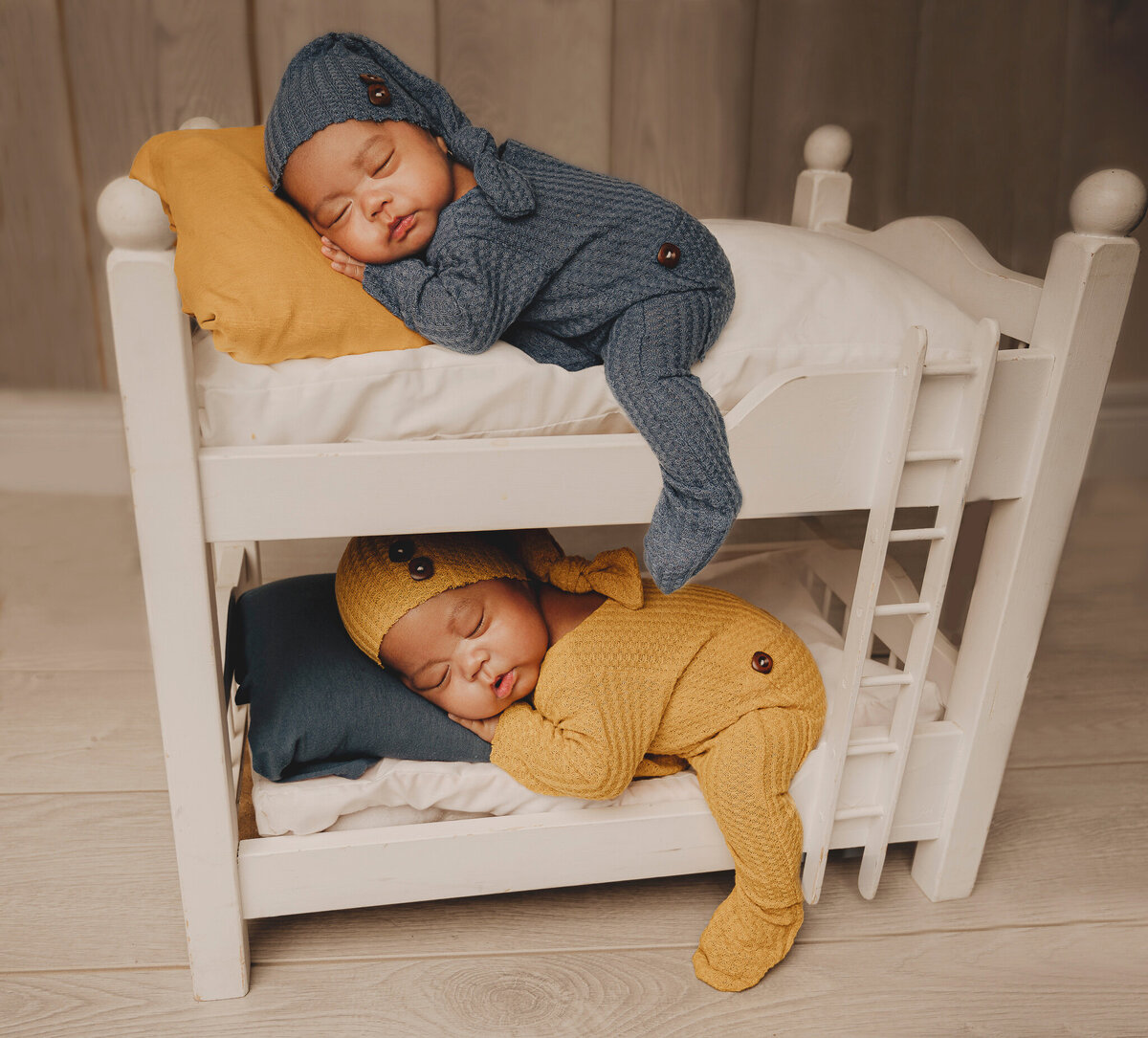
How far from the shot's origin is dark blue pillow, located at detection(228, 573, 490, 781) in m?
1.03

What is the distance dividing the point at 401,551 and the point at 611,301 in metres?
0.33

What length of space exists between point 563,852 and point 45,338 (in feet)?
5.52

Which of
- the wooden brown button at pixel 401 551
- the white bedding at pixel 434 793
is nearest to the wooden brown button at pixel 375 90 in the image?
the wooden brown button at pixel 401 551

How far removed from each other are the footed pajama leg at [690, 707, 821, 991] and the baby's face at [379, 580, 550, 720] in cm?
22

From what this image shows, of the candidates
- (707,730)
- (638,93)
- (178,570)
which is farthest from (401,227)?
(638,93)

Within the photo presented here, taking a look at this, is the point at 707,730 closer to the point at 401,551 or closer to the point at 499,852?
Answer: the point at 499,852

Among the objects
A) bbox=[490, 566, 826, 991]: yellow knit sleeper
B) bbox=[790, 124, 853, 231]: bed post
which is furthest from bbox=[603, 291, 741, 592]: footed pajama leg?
bbox=[790, 124, 853, 231]: bed post

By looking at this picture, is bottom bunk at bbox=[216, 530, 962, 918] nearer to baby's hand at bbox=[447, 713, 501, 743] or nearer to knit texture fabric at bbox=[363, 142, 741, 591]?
baby's hand at bbox=[447, 713, 501, 743]

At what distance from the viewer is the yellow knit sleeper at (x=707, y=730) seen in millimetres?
1036

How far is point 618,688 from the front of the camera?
41.5 inches

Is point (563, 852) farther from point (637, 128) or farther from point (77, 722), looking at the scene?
point (637, 128)

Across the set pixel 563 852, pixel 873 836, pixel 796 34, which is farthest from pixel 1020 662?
pixel 796 34

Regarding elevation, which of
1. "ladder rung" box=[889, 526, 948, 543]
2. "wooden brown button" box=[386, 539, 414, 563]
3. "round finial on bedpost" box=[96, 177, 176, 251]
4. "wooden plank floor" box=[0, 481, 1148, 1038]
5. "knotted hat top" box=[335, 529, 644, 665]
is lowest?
"wooden plank floor" box=[0, 481, 1148, 1038]

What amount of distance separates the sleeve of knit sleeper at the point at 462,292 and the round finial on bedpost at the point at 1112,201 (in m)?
0.48
